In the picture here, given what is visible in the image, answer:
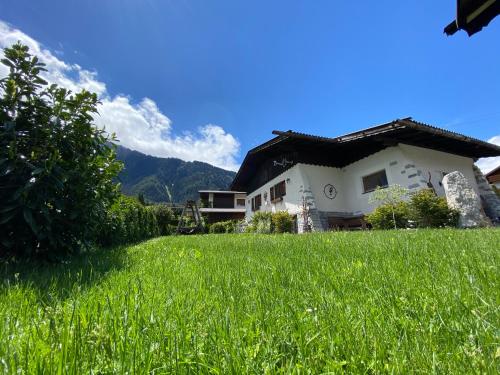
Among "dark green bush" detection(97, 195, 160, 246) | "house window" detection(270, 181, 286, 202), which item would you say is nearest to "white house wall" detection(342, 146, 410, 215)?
"house window" detection(270, 181, 286, 202)

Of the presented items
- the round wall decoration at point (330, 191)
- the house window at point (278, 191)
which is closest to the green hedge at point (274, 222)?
the house window at point (278, 191)

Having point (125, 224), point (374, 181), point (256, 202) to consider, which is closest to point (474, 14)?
point (125, 224)

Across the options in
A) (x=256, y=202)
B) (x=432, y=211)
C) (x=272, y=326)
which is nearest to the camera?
(x=272, y=326)

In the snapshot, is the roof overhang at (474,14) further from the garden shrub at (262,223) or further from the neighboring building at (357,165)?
the garden shrub at (262,223)

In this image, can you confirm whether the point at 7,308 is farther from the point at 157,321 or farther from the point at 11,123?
the point at 11,123

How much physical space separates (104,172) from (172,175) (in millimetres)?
124312

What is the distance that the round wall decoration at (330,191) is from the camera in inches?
567

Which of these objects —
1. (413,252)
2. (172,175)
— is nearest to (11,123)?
(413,252)

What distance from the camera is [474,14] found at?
3.57 meters

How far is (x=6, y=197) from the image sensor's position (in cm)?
288

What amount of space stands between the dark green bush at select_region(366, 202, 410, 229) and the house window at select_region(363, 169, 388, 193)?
315 cm

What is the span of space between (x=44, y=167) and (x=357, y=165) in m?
14.0

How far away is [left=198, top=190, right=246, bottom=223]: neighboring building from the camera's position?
3825cm

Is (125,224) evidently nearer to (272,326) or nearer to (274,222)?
(274,222)
